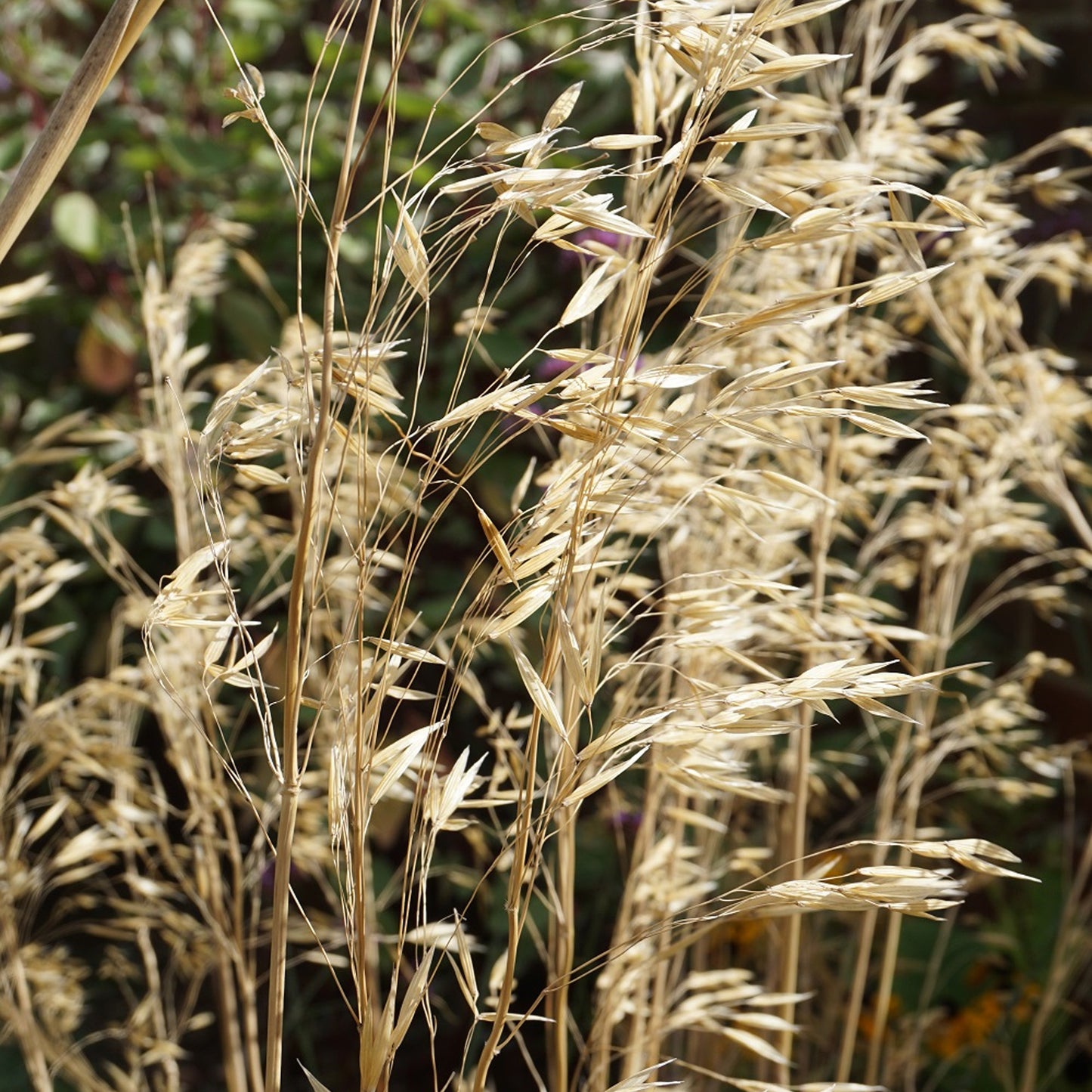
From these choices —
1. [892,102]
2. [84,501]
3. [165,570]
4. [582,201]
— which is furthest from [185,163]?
[582,201]

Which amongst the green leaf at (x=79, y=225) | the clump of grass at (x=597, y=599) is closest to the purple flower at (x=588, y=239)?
the clump of grass at (x=597, y=599)

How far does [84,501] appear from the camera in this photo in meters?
0.80

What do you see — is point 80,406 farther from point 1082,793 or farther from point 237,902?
point 1082,793

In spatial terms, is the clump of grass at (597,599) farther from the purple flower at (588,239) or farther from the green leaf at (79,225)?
the green leaf at (79,225)

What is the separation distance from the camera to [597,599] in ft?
2.22

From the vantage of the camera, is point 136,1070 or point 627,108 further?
point 627,108

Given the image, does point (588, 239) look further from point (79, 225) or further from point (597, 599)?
point (79, 225)

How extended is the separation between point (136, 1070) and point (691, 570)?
541 mm

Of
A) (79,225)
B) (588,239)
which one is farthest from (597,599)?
(79,225)

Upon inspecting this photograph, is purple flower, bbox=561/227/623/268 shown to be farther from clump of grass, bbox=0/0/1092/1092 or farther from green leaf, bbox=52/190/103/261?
green leaf, bbox=52/190/103/261

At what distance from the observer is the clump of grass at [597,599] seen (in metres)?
0.44

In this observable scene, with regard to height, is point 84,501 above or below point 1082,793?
above

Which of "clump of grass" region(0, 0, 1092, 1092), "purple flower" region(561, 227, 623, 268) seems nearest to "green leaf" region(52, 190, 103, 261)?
"clump of grass" region(0, 0, 1092, 1092)

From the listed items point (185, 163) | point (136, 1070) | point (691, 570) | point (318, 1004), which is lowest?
point (318, 1004)
